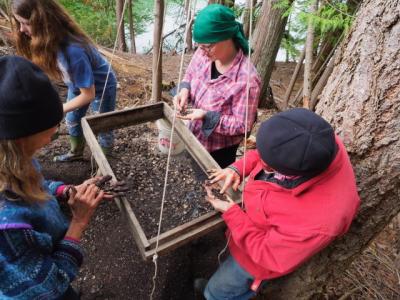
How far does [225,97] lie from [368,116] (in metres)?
0.85

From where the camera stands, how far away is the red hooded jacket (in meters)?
1.11

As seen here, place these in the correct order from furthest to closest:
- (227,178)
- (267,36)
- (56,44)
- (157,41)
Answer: (267,36) < (157,41) < (56,44) < (227,178)

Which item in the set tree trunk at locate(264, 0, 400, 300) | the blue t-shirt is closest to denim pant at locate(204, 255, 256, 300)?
tree trunk at locate(264, 0, 400, 300)

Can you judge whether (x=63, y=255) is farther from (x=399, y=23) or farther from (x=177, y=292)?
(x=399, y=23)

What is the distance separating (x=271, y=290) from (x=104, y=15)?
27.1 ft

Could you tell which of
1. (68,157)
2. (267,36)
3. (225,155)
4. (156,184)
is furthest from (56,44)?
(267,36)

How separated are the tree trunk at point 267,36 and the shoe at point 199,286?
310 centimetres

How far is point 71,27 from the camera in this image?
210 cm

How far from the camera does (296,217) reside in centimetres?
116

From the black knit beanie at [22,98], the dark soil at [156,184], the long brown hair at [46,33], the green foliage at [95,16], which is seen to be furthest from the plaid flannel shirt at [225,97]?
the green foliage at [95,16]

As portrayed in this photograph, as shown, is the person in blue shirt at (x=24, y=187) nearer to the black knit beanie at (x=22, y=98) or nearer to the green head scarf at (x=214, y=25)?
the black knit beanie at (x=22, y=98)

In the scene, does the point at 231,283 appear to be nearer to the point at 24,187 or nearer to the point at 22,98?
the point at 24,187

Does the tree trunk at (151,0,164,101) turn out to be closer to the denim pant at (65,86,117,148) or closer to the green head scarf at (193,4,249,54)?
the denim pant at (65,86,117,148)

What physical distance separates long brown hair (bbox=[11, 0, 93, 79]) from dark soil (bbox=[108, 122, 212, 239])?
858 mm
